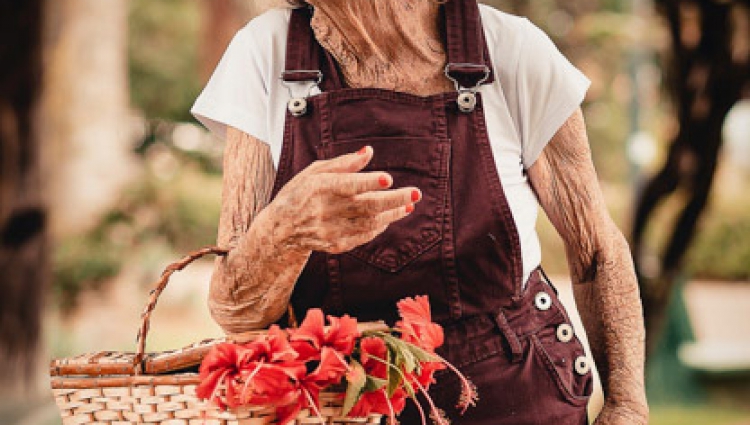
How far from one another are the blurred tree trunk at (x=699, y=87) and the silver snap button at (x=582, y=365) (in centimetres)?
466

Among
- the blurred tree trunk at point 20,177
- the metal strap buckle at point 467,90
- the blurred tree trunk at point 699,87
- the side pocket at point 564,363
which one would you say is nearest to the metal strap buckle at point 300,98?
the metal strap buckle at point 467,90

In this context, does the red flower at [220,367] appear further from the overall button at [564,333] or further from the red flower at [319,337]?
the overall button at [564,333]

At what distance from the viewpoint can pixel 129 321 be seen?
33.0 feet

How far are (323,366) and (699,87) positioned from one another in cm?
540

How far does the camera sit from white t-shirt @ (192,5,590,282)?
1900 mm

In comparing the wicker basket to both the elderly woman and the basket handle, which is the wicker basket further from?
the elderly woman

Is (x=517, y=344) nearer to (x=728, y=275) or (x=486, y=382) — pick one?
(x=486, y=382)

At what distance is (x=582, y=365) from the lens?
2014 mm

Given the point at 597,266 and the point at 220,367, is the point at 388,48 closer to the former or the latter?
the point at 597,266

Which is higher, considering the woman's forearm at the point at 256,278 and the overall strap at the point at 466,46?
the overall strap at the point at 466,46

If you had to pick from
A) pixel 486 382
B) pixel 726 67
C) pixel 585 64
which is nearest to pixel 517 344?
pixel 486 382

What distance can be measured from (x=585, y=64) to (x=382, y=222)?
20225 mm

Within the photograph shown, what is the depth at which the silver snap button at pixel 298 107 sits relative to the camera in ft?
6.11

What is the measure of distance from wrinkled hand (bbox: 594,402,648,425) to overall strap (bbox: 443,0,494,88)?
1.99ft
